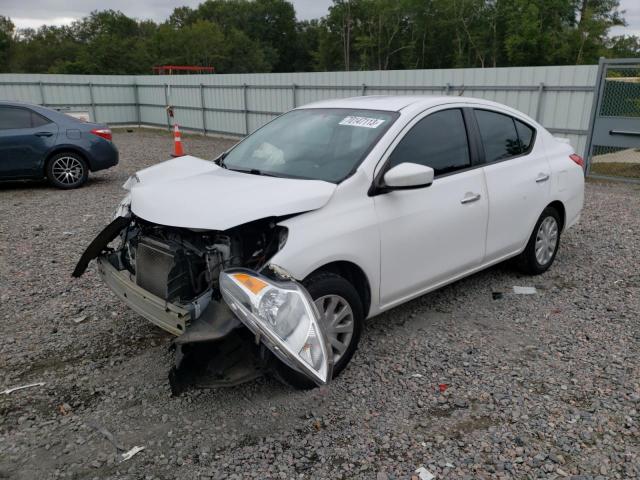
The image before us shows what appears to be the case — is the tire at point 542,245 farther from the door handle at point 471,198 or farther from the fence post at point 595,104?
the fence post at point 595,104

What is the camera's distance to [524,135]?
5062 millimetres

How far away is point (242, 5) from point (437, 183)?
4331 inches

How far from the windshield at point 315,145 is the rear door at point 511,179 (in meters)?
1.14

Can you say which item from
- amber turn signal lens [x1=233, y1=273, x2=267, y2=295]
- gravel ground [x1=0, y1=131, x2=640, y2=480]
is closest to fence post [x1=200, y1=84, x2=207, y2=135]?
gravel ground [x1=0, y1=131, x2=640, y2=480]

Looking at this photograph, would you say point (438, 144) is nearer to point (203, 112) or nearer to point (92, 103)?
point (203, 112)

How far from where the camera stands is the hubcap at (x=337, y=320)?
10.8ft

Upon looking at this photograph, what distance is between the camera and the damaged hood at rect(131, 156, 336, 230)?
3.08 metres

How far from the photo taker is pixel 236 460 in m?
2.78

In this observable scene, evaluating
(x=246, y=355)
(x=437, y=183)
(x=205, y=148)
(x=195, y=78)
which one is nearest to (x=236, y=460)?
(x=246, y=355)

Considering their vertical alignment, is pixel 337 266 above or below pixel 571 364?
above

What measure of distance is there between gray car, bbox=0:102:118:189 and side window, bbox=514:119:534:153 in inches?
310

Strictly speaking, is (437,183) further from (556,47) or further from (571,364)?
(556,47)

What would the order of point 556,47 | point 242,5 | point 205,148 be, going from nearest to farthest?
point 205,148
point 556,47
point 242,5

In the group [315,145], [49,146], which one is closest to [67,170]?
[49,146]
